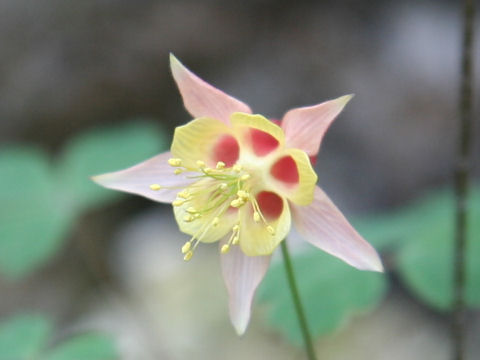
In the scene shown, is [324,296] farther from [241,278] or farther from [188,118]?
[188,118]

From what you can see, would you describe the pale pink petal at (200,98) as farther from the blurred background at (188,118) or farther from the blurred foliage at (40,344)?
the blurred background at (188,118)

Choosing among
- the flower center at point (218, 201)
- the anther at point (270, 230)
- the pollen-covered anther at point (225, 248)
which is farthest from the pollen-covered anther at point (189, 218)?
the anther at point (270, 230)

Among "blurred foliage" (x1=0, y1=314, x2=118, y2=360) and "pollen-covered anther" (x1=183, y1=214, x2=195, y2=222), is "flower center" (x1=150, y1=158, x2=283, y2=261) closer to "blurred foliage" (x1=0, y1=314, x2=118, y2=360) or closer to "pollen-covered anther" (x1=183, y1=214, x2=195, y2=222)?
"pollen-covered anther" (x1=183, y1=214, x2=195, y2=222)

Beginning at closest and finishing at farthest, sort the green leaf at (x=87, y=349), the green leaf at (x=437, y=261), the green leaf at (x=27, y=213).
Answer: the green leaf at (x=87, y=349), the green leaf at (x=437, y=261), the green leaf at (x=27, y=213)

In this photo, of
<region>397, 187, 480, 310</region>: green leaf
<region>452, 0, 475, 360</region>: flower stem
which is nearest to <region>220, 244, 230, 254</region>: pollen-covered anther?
<region>452, 0, 475, 360</region>: flower stem

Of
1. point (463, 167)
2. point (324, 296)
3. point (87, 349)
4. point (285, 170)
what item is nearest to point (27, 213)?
point (87, 349)
